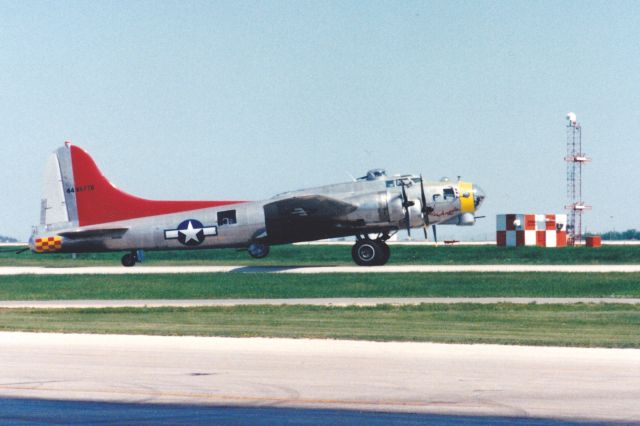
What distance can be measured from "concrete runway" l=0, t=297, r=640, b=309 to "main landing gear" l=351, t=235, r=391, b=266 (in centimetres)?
1500

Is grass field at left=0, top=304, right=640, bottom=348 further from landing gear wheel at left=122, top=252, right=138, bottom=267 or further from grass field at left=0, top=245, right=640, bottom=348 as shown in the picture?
landing gear wheel at left=122, top=252, right=138, bottom=267

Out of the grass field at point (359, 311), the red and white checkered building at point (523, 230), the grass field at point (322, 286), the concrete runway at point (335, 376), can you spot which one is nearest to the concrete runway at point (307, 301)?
the grass field at point (359, 311)

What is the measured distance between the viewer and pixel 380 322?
2719 centimetres

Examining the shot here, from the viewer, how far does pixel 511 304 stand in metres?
33.1

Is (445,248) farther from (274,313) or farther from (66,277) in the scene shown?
(274,313)

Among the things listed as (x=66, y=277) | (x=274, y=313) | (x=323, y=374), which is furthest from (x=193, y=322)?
(x=66, y=277)

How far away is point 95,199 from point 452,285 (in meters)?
21.9

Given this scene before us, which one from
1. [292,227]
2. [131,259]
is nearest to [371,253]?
[292,227]

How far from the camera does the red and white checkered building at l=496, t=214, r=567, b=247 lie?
8025 cm

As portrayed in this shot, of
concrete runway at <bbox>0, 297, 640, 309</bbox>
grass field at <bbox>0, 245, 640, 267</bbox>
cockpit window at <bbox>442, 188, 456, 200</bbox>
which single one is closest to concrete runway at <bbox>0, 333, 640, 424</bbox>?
concrete runway at <bbox>0, 297, 640, 309</bbox>

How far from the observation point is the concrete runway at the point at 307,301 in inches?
1340

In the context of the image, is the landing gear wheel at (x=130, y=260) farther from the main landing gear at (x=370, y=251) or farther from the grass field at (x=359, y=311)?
the main landing gear at (x=370, y=251)

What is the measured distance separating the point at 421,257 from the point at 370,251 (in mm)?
17935

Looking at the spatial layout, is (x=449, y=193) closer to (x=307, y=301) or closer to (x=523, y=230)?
(x=307, y=301)
